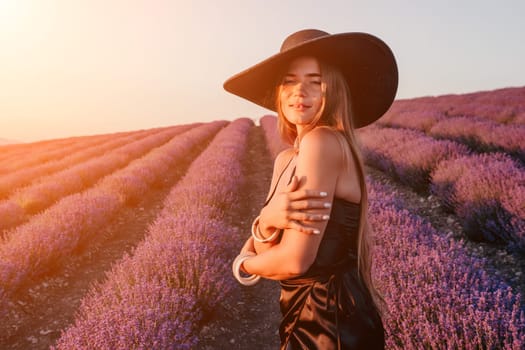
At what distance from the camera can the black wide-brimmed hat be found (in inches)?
43.3

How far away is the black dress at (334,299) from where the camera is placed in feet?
3.53

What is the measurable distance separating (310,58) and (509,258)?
3626 mm

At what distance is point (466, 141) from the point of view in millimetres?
8430

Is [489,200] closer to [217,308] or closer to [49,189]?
[217,308]

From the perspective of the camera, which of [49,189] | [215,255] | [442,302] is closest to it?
[442,302]

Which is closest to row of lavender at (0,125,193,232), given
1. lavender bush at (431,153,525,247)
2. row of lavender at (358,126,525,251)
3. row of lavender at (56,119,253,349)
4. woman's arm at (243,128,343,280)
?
row of lavender at (56,119,253,349)

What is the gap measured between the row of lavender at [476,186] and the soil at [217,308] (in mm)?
220

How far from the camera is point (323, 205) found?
0.94m

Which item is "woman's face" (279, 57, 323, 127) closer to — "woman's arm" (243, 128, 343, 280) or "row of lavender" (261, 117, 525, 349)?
"woman's arm" (243, 128, 343, 280)

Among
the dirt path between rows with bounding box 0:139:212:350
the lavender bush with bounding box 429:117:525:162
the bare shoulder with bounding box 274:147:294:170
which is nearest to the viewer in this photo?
the bare shoulder with bounding box 274:147:294:170

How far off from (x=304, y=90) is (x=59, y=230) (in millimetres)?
4389

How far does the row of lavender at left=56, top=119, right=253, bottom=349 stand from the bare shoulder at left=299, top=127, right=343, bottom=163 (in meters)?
1.65

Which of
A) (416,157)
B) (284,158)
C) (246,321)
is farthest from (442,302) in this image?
(416,157)

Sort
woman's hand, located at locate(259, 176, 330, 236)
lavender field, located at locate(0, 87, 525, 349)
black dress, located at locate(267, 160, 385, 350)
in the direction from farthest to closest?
lavender field, located at locate(0, 87, 525, 349) < black dress, located at locate(267, 160, 385, 350) < woman's hand, located at locate(259, 176, 330, 236)
